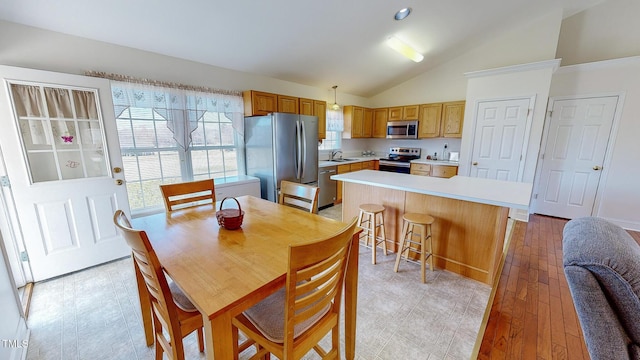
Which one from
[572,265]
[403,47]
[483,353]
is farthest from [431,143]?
[572,265]

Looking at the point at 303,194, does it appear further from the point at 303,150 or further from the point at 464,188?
the point at 303,150

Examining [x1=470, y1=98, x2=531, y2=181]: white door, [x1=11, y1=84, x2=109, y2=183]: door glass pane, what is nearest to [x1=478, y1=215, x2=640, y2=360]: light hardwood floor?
[x1=470, y1=98, x2=531, y2=181]: white door

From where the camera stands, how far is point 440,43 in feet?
12.8

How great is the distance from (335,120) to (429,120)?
193 centimetres

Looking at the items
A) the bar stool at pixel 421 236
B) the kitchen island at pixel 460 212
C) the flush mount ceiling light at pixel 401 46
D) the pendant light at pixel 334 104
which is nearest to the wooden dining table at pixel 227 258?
the bar stool at pixel 421 236

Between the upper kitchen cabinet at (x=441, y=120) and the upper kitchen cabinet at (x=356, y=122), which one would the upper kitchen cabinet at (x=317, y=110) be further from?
the upper kitchen cabinet at (x=441, y=120)

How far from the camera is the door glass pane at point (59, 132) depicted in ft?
6.84

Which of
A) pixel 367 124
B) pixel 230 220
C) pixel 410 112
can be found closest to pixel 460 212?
pixel 230 220

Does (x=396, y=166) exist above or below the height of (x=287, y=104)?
below

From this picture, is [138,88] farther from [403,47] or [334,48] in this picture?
[403,47]

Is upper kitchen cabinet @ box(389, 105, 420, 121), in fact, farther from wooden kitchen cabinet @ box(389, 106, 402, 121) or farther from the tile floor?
the tile floor

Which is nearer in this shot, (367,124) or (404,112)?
(404,112)

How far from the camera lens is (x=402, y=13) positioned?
9.68ft

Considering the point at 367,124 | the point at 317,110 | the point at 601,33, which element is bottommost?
the point at 367,124
